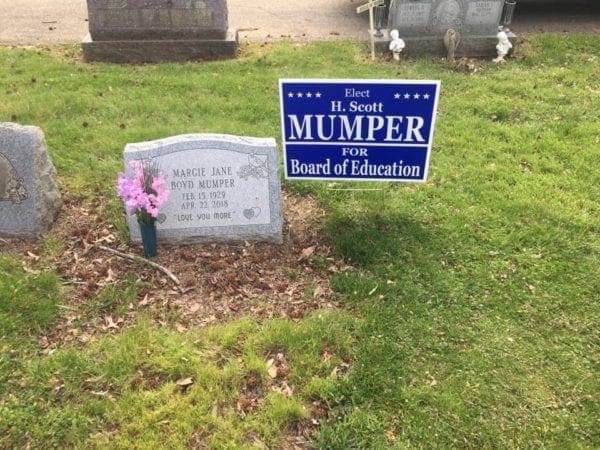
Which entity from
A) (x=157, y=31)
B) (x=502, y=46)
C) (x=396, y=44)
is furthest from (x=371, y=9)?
(x=157, y=31)

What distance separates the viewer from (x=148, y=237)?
4.18m

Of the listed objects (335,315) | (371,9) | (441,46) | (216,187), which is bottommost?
(335,315)

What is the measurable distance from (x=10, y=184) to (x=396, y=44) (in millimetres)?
5537

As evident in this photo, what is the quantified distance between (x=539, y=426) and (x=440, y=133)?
352 centimetres

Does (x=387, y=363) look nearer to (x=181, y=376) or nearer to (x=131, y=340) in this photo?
(x=181, y=376)

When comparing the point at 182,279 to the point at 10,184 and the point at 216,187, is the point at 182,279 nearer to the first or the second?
the point at 216,187

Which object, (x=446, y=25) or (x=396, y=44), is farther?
(x=446, y=25)

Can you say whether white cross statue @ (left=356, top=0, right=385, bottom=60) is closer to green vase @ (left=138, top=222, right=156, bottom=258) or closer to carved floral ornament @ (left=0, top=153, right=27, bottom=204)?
green vase @ (left=138, top=222, right=156, bottom=258)

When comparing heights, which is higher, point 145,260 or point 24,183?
point 24,183

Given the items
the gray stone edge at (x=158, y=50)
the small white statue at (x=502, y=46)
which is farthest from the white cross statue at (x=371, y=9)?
the gray stone edge at (x=158, y=50)

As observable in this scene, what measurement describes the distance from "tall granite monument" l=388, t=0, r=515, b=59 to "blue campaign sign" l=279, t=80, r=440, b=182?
167 inches

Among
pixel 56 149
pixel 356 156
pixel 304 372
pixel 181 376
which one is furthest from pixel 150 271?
pixel 56 149

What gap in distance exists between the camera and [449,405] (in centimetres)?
327

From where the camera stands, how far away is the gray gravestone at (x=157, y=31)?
7.78 metres
